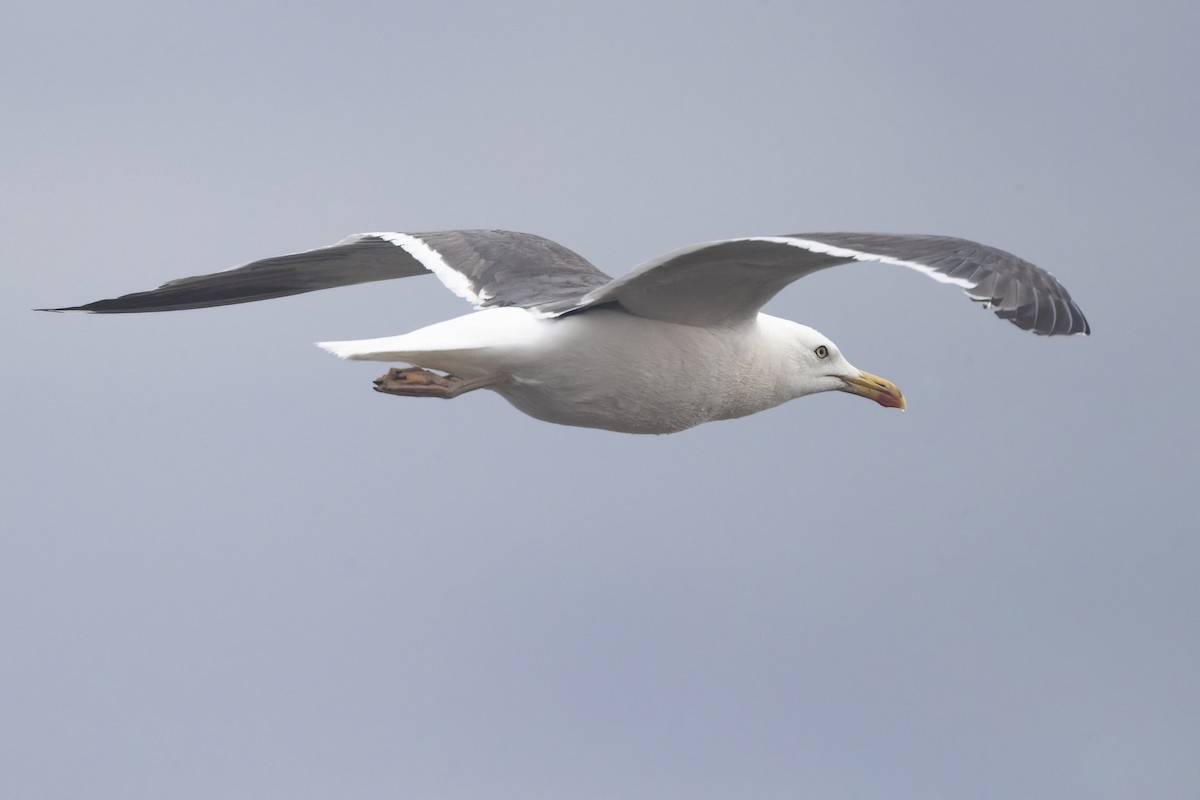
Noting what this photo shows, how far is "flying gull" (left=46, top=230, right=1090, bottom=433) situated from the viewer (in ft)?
32.1

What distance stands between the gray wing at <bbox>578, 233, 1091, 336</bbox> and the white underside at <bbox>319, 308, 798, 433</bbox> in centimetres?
19

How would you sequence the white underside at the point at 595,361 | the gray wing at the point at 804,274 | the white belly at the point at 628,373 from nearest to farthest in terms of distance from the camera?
the gray wing at the point at 804,274 < the white underside at the point at 595,361 < the white belly at the point at 628,373

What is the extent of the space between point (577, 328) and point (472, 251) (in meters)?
1.38

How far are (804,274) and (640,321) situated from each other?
3.45ft

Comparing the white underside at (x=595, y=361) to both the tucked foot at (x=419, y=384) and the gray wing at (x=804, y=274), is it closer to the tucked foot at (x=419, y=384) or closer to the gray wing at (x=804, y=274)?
the tucked foot at (x=419, y=384)

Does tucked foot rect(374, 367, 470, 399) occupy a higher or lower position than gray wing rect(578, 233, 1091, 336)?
lower

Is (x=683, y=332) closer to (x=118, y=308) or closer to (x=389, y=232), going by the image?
(x=389, y=232)

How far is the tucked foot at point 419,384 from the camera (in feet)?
37.1

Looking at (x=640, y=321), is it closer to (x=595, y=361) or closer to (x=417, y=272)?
(x=595, y=361)

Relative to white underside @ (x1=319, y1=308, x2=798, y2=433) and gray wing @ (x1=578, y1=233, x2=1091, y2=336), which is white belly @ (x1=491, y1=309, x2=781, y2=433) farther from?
gray wing @ (x1=578, y1=233, x2=1091, y2=336)

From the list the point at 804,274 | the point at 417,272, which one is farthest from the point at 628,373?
the point at 417,272

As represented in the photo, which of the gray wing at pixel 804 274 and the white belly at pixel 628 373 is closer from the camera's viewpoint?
the gray wing at pixel 804 274

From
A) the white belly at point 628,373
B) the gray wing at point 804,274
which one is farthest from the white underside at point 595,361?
the gray wing at point 804,274

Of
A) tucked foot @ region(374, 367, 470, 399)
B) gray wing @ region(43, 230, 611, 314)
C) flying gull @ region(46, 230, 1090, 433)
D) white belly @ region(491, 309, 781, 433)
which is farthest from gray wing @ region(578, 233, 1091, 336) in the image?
tucked foot @ region(374, 367, 470, 399)
